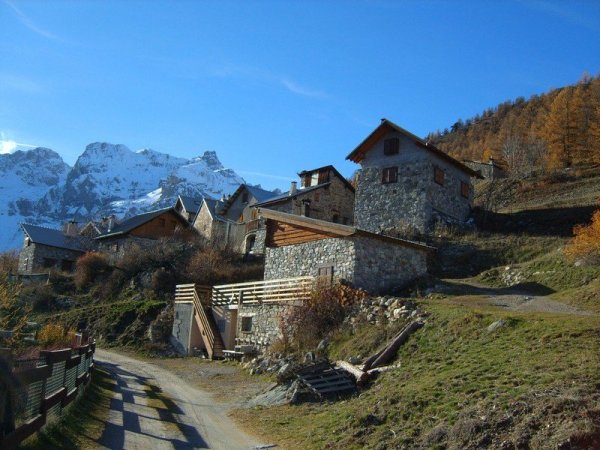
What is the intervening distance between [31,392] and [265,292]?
18.9 meters

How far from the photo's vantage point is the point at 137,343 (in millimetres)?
34406

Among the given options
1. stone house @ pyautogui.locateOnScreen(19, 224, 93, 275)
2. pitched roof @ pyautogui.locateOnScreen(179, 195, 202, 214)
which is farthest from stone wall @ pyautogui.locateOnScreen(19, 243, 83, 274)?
pitched roof @ pyautogui.locateOnScreen(179, 195, 202, 214)

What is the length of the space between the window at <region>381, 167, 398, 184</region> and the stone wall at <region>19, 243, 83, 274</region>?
41.1m

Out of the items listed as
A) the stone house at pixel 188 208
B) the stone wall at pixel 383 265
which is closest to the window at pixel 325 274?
the stone wall at pixel 383 265

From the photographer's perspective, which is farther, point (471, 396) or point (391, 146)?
point (391, 146)

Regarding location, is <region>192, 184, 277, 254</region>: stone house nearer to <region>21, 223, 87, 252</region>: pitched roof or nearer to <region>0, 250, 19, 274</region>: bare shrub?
<region>21, 223, 87, 252</region>: pitched roof

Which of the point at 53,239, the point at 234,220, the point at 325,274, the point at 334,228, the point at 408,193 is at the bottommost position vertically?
the point at 325,274

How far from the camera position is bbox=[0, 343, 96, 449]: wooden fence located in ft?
24.9

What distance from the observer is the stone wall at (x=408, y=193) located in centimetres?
3822

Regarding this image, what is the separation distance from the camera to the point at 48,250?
213ft

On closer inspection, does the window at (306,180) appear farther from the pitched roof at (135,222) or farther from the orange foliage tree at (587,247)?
the orange foliage tree at (587,247)

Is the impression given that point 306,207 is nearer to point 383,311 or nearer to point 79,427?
point 383,311

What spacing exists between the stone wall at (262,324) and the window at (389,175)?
1669 centimetres

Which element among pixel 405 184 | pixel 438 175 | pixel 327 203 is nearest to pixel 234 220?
pixel 327 203
